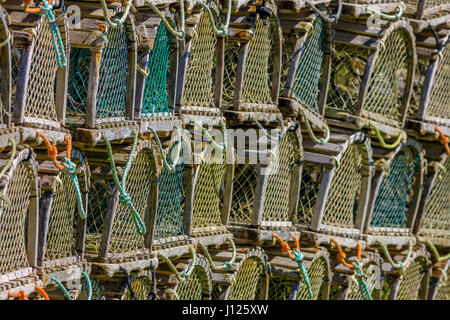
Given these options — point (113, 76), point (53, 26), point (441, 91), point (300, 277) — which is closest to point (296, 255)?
point (300, 277)

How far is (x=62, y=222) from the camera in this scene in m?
5.58

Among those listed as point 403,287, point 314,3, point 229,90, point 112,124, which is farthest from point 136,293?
point 403,287

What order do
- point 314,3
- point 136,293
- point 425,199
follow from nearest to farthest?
point 136,293
point 314,3
point 425,199

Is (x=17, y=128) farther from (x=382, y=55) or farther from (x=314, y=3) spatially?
(x=382, y=55)

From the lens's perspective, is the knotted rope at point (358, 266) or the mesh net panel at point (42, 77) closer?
the mesh net panel at point (42, 77)

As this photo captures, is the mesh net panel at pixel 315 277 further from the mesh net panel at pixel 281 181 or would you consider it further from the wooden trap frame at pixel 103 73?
the wooden trap frame at pixel 103 73

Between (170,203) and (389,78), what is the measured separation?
2259 mm

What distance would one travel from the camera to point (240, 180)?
740 cm

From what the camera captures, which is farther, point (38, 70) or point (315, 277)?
point (315, 277)

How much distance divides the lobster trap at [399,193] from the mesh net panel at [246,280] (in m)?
1.17

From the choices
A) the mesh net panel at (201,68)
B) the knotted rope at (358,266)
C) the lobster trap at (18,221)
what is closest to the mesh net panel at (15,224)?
the lobster trap at (18,221)

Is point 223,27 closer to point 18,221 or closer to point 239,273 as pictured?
point 239,273

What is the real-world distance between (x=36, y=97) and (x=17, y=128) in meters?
0.27

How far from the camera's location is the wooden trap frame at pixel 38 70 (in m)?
4.81
